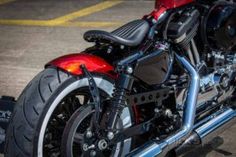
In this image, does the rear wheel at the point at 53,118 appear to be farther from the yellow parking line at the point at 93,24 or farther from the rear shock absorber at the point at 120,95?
the yellow parking line at the point at 93,24

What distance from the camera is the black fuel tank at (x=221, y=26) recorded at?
3.77m

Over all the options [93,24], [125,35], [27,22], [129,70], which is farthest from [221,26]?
[27,22]

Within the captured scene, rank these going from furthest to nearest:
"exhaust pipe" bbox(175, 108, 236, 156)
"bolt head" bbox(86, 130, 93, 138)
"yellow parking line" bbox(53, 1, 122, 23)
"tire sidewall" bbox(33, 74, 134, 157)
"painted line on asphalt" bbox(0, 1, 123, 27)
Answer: "yellow parking line" bbox(53, 1, 122, 23) < "painted line on asphalt" bbox(0, 1, 123, 27) < "exhaust pipe" bbox(175, 108, 236, 156) < "bolt head" bbox(86, 130, 93, 138) < "tire sidewall" bbox(33, 74, 134, 157)

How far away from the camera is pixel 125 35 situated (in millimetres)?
3357

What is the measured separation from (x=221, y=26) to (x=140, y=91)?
0.83 m

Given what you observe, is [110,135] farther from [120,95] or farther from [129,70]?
[129,70]

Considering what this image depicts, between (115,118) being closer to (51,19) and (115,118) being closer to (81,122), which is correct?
(81,122)

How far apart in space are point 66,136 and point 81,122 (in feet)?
0.54

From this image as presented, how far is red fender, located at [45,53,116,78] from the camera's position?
3.14 metres

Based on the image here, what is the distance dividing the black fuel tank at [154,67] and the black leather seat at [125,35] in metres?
0.14

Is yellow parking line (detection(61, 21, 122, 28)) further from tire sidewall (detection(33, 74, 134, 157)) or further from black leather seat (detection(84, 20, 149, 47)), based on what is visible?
tire sidewall (detection(33, 74, 134, 157))

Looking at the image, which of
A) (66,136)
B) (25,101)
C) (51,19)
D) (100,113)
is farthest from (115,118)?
(51,19)

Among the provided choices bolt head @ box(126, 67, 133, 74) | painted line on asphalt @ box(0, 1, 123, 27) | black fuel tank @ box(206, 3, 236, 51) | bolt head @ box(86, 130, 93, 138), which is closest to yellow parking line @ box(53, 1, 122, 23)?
painted line on asphalt @ box(0, 1, 123, 27)

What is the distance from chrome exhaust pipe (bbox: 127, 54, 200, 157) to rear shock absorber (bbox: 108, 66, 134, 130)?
28cm
